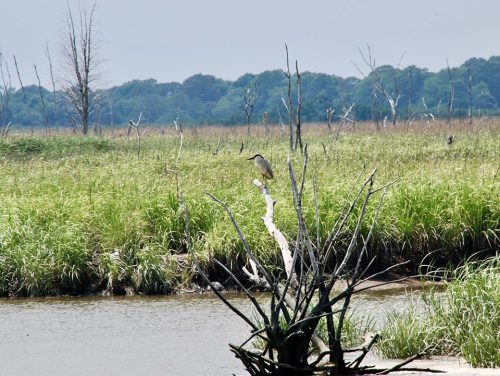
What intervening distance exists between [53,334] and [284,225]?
137 inches

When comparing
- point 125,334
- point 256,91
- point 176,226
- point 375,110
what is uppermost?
point 256,91

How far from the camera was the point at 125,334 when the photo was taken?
30.2 feet

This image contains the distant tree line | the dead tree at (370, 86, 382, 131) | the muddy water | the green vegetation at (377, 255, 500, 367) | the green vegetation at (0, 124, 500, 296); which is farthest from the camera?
the distant tree line

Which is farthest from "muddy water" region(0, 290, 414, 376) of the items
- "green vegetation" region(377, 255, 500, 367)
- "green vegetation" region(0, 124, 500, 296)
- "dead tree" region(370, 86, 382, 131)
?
"dead tree" region(370, 86, 382, 131)

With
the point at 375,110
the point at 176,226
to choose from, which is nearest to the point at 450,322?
the point at 176,226

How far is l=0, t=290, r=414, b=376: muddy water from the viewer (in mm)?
7871

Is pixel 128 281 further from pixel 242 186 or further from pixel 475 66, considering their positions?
pixel 475 66

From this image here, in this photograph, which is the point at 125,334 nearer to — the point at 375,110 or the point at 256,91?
the point at 375,110

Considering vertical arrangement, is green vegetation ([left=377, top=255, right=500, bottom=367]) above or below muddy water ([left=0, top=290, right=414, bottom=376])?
above

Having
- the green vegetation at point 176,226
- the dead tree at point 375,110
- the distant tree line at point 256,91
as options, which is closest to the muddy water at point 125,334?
the green vegetation at point 176,226

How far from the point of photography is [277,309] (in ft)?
20.1

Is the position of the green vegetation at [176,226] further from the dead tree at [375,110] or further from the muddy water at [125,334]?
the dead tree at [375,110]

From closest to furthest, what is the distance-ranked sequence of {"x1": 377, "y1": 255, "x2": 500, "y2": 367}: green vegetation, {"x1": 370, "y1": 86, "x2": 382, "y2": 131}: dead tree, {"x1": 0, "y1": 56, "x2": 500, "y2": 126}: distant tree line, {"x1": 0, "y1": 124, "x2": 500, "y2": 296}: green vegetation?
{"x1": 377, "y1": 255, "x2": 500, "y2": 367}: green vegetation
{"x1": 0, "y1": 124, "x2": 500, "y2": 296}: green vegetation
{"x1": 370, "y1": 86, "x2": 382, "y2": 131}: dead tree
{"x1": 0, "y1": 56, "x2": 500, "y2": 126}: distant tree line

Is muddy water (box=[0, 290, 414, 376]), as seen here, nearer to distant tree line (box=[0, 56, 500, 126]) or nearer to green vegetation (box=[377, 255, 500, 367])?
green vegetation (box=[377, 255, 500, 367])
